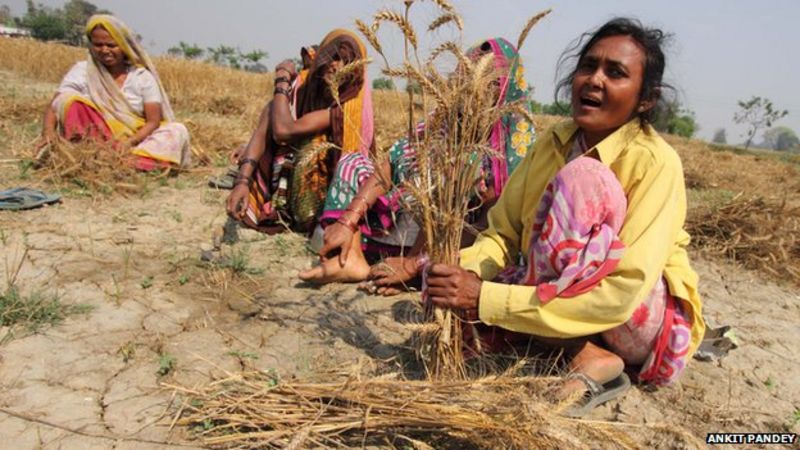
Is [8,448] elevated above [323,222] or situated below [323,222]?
below

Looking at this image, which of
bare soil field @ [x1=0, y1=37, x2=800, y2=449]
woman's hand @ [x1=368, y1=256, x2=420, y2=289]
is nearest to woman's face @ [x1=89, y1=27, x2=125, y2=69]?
bare soil field @ [x1=0, y1=37, x2=800, y2=449]

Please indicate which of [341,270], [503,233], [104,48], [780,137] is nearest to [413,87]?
[503,233]

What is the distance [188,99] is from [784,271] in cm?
818

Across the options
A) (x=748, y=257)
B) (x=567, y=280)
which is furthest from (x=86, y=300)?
(x=748, y=257)

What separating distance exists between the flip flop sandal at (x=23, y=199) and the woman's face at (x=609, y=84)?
321 cm

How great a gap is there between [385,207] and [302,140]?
80 centimetres

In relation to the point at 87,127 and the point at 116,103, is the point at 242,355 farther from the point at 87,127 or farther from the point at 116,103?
the point at 116,103

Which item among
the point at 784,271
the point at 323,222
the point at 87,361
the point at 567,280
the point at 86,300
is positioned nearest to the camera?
the point at 567,280

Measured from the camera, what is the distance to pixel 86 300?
2268 mm

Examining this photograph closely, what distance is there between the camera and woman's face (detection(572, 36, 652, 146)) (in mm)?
1671

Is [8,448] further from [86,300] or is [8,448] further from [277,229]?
[277,229]

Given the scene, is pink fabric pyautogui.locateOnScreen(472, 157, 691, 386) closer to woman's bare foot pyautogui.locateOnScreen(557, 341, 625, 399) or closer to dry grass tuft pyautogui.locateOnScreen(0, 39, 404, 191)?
woman's bare foot pyautogui.locateOnScreen(557, 341, 625, 399)

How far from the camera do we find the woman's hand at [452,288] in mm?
1615

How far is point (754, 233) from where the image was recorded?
361 centimetres
